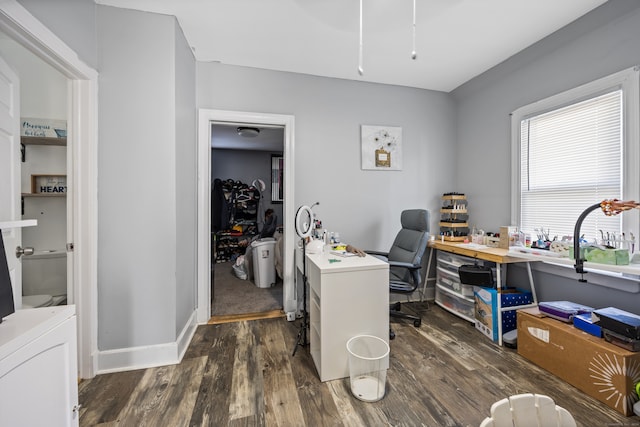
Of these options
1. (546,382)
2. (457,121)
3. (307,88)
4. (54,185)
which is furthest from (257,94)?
(546,382)

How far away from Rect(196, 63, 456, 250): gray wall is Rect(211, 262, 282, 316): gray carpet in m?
1.17

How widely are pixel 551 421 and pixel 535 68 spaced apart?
9.29 ft

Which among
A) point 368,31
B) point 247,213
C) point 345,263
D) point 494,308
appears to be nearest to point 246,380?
point 345,263

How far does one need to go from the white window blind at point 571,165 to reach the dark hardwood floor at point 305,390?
1200 millimetres

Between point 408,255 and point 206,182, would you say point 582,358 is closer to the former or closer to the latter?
point 408,255

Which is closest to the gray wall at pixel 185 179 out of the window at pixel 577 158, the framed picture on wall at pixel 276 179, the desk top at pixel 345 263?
the desk top at pixel 345 263

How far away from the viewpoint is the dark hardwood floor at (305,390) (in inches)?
55.4

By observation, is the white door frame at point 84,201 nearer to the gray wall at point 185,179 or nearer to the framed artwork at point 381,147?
the gray wall at point 185,179

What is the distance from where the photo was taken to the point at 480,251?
91.4 inches

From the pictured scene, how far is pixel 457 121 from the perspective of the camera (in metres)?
3.24

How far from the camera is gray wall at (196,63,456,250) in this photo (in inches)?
102

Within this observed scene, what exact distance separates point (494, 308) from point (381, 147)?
1911mm

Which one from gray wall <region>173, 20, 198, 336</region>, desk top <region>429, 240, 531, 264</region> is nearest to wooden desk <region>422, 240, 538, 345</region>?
desk top <region>429, 240, 531, 264</region>

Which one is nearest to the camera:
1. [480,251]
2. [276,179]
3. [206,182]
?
[480,251]
